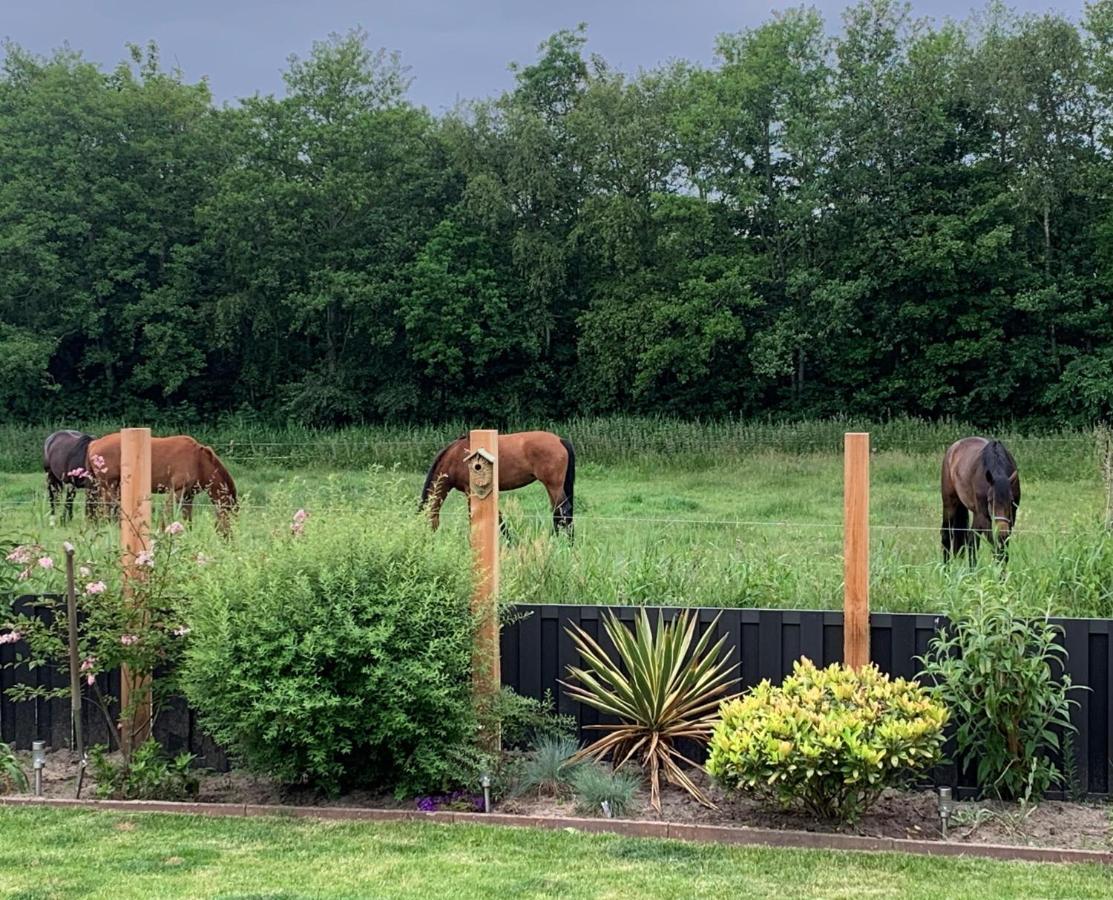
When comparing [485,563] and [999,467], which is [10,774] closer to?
[485,563]

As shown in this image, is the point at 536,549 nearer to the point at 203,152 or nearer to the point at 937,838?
the point at 937,838

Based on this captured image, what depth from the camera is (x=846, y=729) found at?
4.16 m

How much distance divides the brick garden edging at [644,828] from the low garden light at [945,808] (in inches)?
7.8

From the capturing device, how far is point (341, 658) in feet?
14.8

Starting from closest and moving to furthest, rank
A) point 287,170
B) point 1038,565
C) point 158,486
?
point 1038,565
point 158,486
point 287,170

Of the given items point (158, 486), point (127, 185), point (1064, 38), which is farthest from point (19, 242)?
point (1064, 38)

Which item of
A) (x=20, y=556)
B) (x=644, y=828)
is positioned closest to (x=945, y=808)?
(x=644, y=828)

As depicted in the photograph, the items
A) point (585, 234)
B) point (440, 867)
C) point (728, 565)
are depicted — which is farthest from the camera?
point (585, 234)

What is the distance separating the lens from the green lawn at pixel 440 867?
143 inches

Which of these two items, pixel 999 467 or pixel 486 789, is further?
pixel 999 467

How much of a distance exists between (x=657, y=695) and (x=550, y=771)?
0.58 meters

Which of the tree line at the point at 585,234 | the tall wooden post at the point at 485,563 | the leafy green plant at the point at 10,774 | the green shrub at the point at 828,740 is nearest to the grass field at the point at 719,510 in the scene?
the tall wooden post at the point at 485,563

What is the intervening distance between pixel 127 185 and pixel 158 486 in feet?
82.7

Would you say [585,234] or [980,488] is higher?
[585,234]
